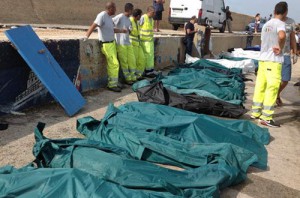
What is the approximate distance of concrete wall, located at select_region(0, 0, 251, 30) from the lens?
1656cm

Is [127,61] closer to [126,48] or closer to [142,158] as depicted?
[126,48]

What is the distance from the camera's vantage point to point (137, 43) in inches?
324

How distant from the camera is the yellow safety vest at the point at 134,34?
807 cm

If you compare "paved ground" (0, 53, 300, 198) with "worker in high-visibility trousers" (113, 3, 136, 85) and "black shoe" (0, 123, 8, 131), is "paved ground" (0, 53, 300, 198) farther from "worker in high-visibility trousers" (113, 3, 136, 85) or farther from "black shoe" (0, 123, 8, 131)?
"worker in high-visibility trousers" (113, 3, 136, 85)

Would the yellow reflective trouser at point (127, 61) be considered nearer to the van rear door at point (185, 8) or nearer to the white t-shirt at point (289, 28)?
the white t-shirt at point (289, 28)

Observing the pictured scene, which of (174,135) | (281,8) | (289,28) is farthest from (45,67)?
(289,28)

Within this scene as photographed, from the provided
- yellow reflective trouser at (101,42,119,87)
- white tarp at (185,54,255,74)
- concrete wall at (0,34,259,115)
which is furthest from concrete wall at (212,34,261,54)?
concrete wall at (0,34,259,115)

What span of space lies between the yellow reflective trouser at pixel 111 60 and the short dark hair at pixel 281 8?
3.22 m

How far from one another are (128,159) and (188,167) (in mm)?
750

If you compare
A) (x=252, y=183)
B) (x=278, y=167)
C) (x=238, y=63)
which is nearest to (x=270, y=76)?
(x=278, y=167)

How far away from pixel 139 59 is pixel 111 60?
58.3 inches

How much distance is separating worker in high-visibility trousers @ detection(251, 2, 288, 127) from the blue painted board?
10.1ft

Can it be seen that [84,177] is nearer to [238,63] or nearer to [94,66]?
[94,66]

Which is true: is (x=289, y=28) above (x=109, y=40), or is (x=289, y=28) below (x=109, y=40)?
above
